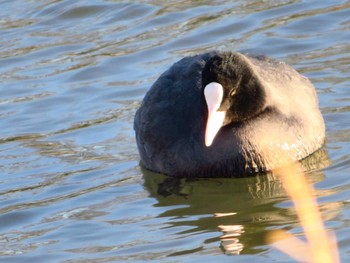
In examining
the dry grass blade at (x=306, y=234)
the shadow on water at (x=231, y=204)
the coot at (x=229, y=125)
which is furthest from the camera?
the coot at (x=229, y=125)

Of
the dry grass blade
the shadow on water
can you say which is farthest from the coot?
the dry grass blade

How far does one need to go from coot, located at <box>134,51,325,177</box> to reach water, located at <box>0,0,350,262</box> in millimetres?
123

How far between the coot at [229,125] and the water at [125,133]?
12 cm

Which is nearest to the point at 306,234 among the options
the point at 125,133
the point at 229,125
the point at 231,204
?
the point at 231,204

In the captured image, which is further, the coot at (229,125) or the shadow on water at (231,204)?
the coot at (229,125)

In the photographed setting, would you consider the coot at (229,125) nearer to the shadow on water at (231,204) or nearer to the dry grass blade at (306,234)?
the shadow on water at (231,204)

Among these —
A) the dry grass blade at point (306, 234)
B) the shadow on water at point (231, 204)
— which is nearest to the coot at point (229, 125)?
the shadow on water at point (231, 204)

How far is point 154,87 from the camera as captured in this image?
7.42 metres

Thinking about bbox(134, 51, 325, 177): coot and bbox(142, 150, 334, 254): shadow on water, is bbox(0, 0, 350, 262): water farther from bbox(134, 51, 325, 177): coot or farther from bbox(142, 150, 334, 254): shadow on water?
bbox(134, 51, 325, 177): coot

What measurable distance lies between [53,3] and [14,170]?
424 cm

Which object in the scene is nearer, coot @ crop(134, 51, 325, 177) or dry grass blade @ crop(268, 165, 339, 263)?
dry grass blade @ crop(268, 165, 339, 263)

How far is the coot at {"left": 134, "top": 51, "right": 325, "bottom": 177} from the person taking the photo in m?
6.83

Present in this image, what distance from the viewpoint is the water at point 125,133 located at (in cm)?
597

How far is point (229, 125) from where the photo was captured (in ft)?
23.0
